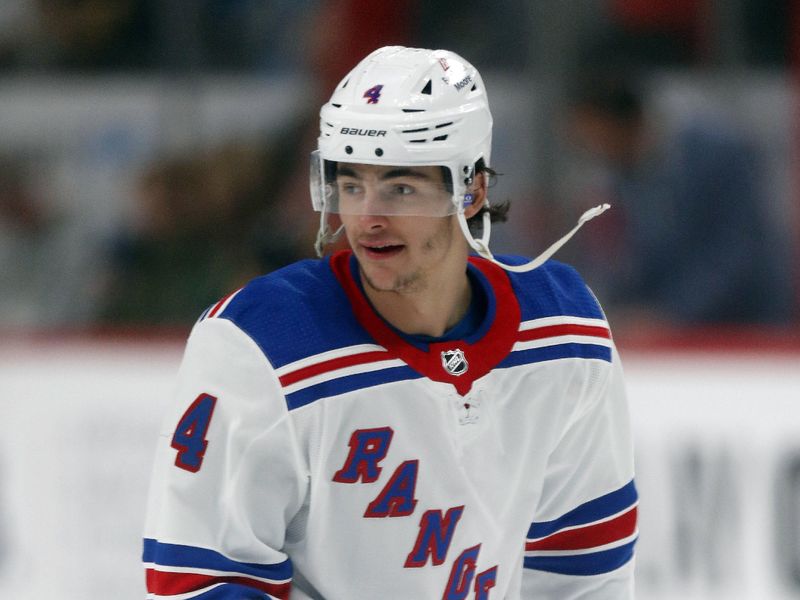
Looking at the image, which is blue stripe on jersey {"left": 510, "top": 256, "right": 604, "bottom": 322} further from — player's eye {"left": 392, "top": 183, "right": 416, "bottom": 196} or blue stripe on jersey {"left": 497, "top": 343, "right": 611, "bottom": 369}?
player's eye {"left": 392, "top": 183, "right": 416, "bottom": 196}

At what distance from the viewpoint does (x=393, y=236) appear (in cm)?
162

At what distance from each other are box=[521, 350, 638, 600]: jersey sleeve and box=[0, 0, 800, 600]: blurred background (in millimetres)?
1172

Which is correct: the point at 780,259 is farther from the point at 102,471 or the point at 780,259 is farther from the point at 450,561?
the point at 450,561

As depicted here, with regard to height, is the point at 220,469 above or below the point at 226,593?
above

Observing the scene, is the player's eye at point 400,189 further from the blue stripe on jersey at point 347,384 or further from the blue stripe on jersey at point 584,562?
the blue stripe on jersey at point 584,562

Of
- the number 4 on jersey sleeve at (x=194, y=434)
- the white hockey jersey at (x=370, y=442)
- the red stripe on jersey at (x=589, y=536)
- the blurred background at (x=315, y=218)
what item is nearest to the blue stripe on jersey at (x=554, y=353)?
the white hockey jersey at (x=370, y=442)

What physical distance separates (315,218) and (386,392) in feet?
5.87

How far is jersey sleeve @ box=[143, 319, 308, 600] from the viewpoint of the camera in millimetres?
1589

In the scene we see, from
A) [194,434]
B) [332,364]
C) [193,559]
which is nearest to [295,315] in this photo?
[332,364]

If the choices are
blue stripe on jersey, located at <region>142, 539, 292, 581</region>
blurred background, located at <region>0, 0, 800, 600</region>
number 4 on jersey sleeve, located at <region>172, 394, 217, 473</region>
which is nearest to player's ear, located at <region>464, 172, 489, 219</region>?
number 4 on jersey sleeve, located at <region>172, 394, 217, 473</region>

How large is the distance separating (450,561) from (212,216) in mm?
1981

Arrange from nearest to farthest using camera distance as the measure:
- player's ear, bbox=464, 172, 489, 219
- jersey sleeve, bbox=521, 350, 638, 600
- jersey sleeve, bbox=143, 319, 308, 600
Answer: jersey sleeve, bbox=143, 319, 308, 600 → player's ear, bbox=464, 172, 489, 219 → jersey sleeve, bbox=521, 350, 638, 600

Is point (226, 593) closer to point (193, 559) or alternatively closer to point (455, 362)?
point (193, 559)

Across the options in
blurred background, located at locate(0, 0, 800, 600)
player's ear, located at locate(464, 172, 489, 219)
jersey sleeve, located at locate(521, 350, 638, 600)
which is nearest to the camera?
player's ear, located at locate(464, 172, 489, 219)
